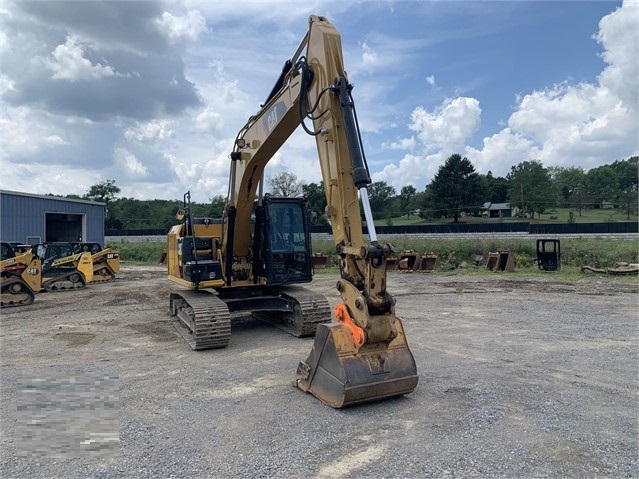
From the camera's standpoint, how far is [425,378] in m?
6.16

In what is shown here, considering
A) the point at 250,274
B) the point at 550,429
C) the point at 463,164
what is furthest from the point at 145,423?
the point at 463,164

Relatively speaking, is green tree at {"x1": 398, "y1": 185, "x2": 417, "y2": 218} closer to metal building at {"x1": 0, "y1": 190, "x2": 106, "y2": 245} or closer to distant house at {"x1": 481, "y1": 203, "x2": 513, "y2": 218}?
distant house at {"x1": 481, "y1": 203, "x2": 513, "y2": 218}

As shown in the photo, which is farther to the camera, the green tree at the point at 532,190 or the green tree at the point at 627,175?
the green tree at the point at 627,175

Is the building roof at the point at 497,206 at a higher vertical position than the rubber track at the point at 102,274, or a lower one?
higher

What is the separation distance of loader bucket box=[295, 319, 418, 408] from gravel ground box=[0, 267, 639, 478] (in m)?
0.16

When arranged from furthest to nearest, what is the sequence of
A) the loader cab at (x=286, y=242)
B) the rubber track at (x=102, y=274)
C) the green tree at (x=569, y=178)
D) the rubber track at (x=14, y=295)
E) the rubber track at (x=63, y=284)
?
the green tree at (x=569, y=178) < the rubber track at (x=102, y=274) < the rubber track at (x=63, y=284) < the rubber track at (x=14, y=295) < the loader cab at (x=286, y=242)

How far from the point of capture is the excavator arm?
4938 mm

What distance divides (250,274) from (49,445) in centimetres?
528

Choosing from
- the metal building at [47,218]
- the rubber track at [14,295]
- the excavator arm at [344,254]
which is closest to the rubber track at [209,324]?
the excavator arm at [344,254]

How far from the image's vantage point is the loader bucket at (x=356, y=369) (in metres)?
4.96

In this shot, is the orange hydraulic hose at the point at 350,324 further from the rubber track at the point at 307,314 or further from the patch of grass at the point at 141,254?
the patch of grass at the point at 141,254

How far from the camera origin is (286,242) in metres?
8.91

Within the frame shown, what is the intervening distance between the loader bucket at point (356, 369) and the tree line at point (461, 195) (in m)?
44.8

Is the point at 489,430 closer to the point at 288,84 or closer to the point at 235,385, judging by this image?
the point at 235,385
